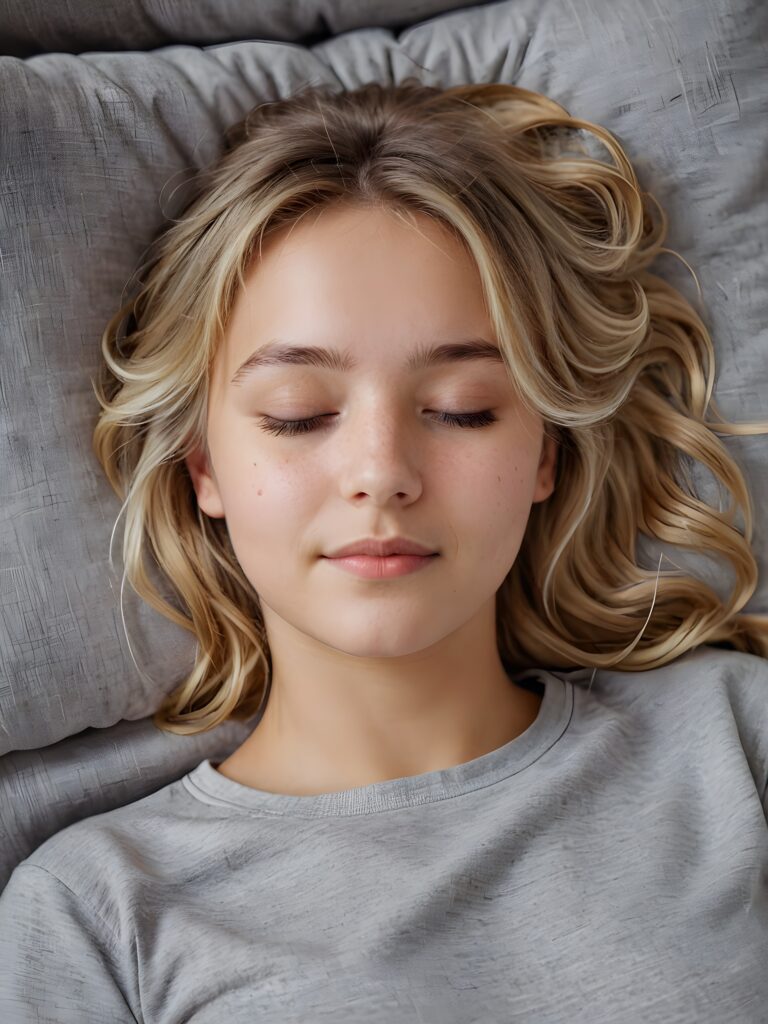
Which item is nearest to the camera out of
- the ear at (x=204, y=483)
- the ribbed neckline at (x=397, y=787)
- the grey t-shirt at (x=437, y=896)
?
the grey t-shirt at (x=437, y=896)

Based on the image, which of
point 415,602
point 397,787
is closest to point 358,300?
point 415,602

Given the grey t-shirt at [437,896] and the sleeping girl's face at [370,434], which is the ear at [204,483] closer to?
the sleeping girl's face at [370,434]

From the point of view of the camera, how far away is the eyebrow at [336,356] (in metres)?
1.22

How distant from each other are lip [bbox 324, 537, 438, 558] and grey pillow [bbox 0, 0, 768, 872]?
33 cm

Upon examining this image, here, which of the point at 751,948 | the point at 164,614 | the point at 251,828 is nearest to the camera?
the point at 751,948

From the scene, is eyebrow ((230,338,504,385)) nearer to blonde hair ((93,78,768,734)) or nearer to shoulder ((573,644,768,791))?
blonde hair ((93,78,768,734))

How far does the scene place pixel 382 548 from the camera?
3.98 feet

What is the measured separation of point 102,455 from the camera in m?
1.40

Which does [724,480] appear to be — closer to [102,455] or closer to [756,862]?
[756,862]

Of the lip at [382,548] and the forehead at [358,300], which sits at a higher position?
the forehead at [358,300]

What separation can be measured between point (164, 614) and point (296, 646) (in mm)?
178

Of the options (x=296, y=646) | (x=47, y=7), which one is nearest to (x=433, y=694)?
(x=296, y=646)

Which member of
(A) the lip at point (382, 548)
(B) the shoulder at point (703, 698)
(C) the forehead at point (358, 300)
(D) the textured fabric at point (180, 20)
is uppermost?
(D) the textured fabric at point (180, 20)

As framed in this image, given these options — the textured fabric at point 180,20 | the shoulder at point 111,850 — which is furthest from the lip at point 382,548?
the textured fabric at point 180,20
